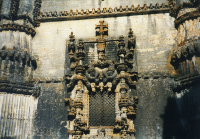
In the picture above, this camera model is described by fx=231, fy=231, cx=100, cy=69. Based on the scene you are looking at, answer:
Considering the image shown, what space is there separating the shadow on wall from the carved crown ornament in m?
1.74

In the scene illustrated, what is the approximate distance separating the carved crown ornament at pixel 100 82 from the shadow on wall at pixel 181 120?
1.74 m

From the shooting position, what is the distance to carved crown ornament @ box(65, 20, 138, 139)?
12.1 meters

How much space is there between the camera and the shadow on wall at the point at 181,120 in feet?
36.3

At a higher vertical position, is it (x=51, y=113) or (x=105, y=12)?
(x=105, y=12)

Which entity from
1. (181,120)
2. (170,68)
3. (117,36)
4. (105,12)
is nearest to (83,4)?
(105,12)

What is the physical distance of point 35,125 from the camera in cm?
1262

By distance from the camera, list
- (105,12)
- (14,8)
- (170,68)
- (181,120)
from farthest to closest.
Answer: (105,12)
(14,8)
(170,68)
(181,120)

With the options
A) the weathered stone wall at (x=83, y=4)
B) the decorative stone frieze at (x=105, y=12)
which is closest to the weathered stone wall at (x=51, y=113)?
the decorative stone frieze at (x=105, y=12)

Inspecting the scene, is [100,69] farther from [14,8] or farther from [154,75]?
[14,8]

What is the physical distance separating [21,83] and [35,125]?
2.42 meters

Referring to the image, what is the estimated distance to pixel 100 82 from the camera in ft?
42.7

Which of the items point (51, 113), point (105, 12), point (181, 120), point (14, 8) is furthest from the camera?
point (105, 12)

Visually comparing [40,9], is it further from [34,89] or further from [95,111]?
[95,111]

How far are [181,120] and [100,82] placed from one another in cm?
470
